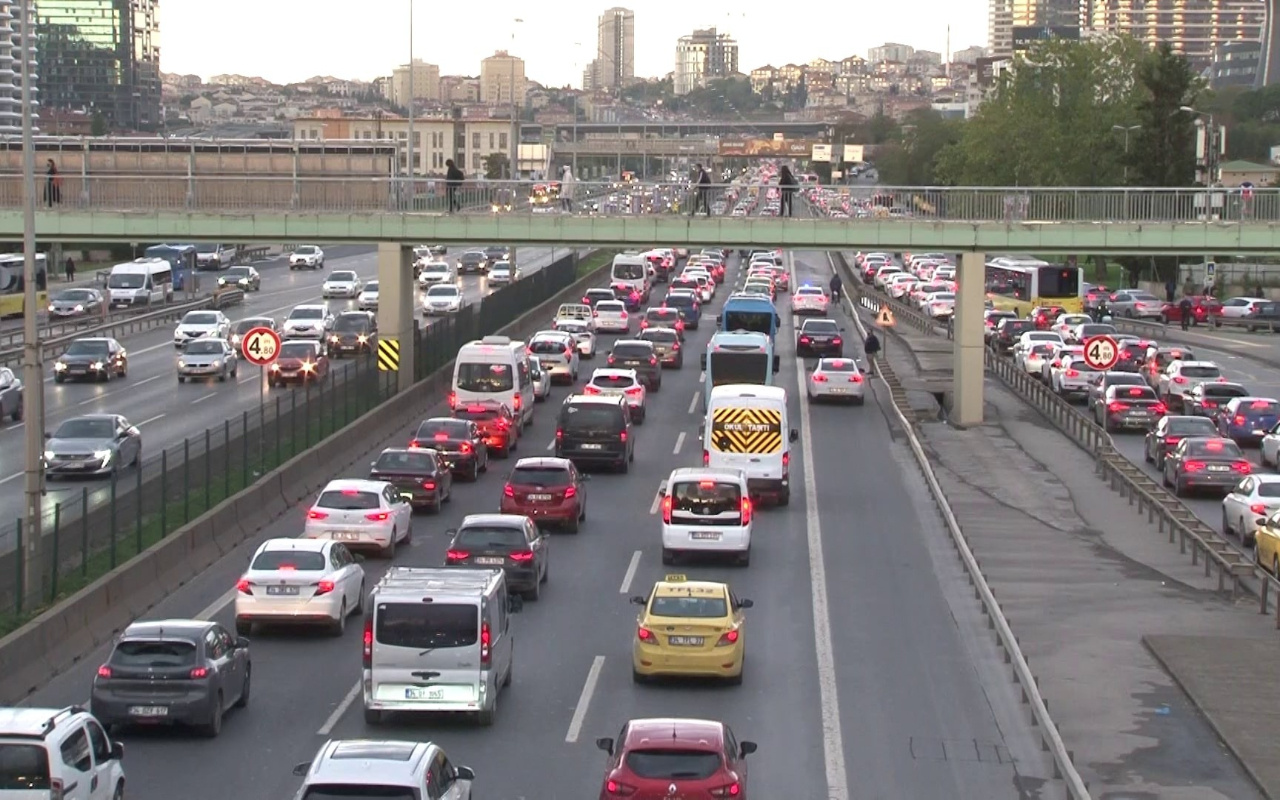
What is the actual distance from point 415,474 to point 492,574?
13.8 metres

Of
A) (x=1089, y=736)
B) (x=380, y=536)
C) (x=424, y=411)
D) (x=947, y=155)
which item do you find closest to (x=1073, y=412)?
(x=424, y=411)

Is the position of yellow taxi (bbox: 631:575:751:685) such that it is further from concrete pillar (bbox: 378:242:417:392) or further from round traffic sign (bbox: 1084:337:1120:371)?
concrete pillar (bbox: 378:242:417:392)

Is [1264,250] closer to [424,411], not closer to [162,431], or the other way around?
[424,411]

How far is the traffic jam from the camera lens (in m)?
16.3

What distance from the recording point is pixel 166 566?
2808cm

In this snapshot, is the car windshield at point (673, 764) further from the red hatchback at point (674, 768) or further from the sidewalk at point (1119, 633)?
the sidewalk at point (1119, 633)

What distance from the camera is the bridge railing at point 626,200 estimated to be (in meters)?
51.3

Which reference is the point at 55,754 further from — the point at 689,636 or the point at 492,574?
the point at 689,636

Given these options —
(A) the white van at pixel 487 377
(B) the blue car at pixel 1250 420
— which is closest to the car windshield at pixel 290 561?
(A) the white van at pixel 487 377

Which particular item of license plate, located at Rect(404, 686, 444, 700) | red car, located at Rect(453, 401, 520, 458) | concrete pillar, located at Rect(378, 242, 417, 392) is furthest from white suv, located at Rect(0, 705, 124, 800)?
concrete pillar, located at Rect(378, 242, 417, 392)

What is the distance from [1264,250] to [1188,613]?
79.0ft

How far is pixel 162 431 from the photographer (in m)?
45.1

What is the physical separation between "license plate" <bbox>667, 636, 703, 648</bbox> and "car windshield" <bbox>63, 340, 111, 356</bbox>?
38.2 metres

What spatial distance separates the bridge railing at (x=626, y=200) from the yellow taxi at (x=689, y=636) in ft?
92.1
